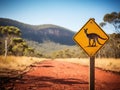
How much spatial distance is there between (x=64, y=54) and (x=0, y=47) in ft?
159

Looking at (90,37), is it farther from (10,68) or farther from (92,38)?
(10,68)

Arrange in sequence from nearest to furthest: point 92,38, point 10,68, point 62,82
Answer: point 92,38 → point 62,82 → point 10,68

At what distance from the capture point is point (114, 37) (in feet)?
138

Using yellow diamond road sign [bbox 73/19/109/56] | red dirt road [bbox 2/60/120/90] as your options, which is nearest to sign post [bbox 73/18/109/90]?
yellow diamond road sign [bbox 73/19/109/56]

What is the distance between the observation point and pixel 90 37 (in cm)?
470

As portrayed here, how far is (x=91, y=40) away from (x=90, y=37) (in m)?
0.08

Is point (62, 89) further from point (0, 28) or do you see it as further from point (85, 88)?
point (0, 28)

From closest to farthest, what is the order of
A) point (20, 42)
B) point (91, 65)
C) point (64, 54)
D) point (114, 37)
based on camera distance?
point (91, 65) → point (114, 37) → point (20, 42) → point (64, 54)

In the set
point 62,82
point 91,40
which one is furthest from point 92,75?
point 62,82

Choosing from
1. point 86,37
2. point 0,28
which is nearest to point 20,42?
point 0,28

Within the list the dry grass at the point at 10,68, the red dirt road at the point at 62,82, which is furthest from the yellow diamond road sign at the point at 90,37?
the dry grass at the point at 10,68

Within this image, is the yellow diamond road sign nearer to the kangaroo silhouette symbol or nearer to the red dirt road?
the kangaroo silhouette symbol

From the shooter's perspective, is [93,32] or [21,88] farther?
[21,88]

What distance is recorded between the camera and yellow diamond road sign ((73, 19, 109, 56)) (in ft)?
15.6
